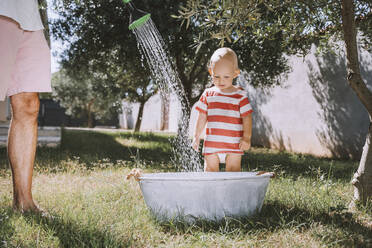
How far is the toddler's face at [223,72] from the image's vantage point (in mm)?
2633

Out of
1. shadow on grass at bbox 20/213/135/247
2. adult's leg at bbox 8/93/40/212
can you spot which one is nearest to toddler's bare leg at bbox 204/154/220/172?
shadow on grass at bbox 20/213/135/247

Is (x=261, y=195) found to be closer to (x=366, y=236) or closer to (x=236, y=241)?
(x=236, y=241)

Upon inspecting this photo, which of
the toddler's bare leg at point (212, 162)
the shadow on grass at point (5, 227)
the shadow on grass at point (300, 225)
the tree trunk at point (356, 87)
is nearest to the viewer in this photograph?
the shadow on grass at point (5, 227)

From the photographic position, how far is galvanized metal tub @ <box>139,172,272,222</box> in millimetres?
2047

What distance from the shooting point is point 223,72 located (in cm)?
265

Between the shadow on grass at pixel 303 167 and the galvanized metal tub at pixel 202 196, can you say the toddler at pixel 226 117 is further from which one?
the shadow on grass at pixel 303 167

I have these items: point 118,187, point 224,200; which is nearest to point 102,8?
point 118,187

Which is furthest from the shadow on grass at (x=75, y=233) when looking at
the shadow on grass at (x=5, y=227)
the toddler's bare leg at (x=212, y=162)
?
the toddler's bare leg at (x=212, y=162)

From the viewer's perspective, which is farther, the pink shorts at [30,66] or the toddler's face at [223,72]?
the toddler's face at [223,72]

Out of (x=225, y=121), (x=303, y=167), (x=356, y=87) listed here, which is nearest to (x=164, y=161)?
(x=303, y=167)

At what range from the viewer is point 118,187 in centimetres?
317

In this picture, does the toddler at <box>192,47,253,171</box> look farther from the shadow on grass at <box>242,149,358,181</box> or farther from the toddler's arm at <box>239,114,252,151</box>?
the shadow on grass at <box>242,149,358,181</box>

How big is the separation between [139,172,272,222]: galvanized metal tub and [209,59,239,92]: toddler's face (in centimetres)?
90

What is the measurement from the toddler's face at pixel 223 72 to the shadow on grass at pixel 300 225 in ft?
3.60
